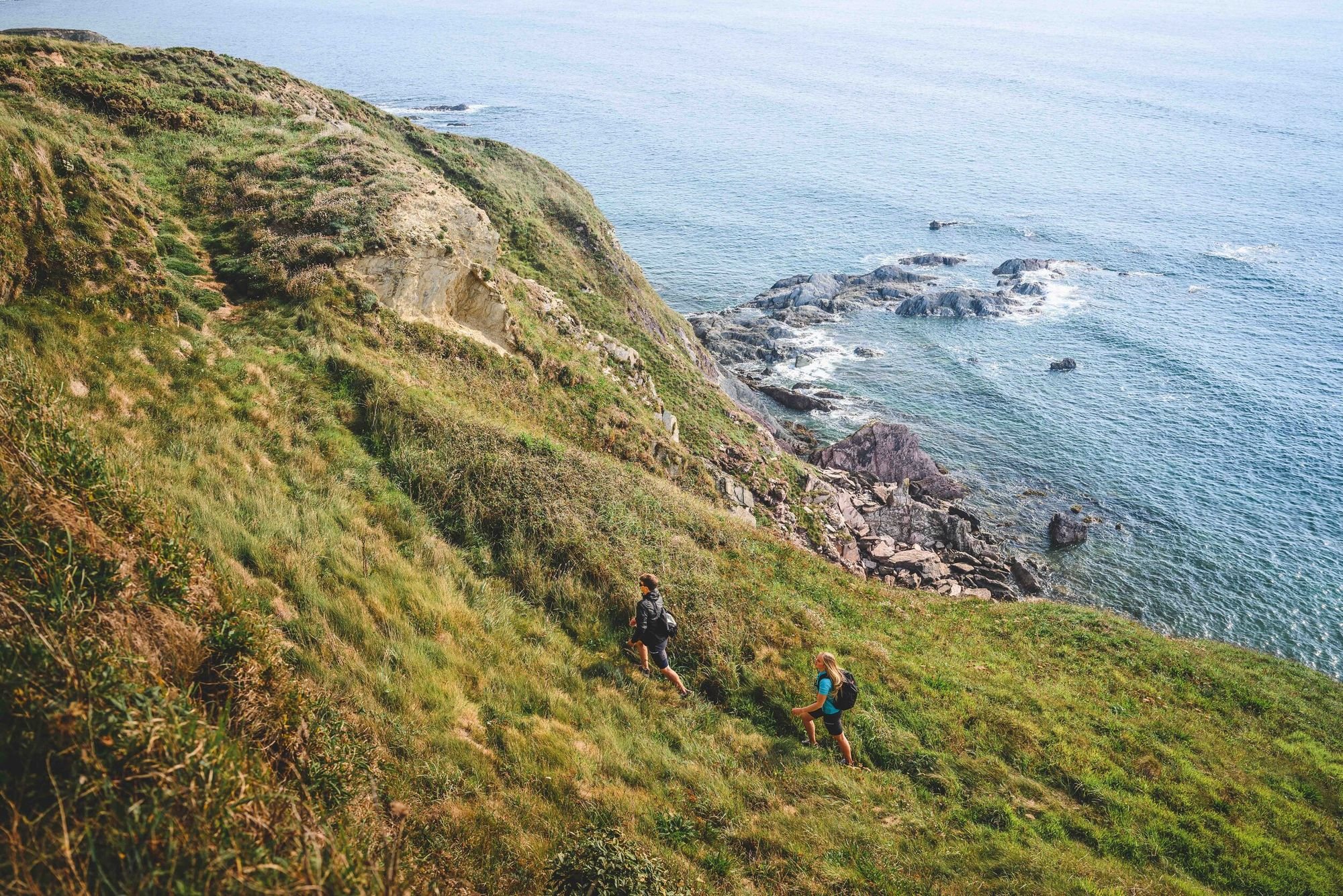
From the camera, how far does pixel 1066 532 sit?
3628cm

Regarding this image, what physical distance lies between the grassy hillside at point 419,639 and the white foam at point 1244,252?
2904 inches

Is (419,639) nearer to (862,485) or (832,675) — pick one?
(832,675)

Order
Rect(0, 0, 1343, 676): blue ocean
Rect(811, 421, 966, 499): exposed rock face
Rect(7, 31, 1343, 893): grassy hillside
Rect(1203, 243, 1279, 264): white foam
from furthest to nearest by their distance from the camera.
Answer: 1. Rect(1203, 243, 1279, 264): white foam
2. Rect(811, 421, 966, 499): exposed rock face
3. Rect(0, 0, 1343, 676): blue ocean
4. Rect(7, 31, 1343, 893): grassy hillside

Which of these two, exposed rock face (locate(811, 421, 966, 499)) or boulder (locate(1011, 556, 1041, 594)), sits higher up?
exposed rock face (locate(811, 421, 966, 499))

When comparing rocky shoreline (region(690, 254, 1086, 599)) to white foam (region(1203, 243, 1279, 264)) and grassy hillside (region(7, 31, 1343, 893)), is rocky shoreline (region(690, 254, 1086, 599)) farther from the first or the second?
white foam (region(1203, 243, 1279, 264))

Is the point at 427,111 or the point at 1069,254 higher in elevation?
the point at 427,111

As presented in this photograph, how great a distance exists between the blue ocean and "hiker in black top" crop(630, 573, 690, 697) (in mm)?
29613

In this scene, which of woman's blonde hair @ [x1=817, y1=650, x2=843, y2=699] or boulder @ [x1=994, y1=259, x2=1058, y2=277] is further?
boulder @ [x1=994, y1=259, x2=1058, y2=277]

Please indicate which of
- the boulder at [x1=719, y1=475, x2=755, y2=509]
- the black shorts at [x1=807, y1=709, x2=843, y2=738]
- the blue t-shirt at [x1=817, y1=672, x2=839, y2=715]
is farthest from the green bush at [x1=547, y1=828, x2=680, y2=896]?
the boulder at [x1=719, y1=475, x2=755, y2=509]

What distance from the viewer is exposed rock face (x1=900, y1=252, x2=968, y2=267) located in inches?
3009

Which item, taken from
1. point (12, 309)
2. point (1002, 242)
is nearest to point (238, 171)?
point (12, 309)

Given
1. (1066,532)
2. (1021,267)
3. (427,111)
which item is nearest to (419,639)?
(1066,532)

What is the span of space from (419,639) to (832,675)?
286 inches

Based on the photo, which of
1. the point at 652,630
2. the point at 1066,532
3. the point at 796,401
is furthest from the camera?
the point at 796,401
